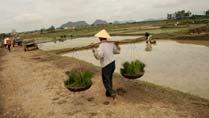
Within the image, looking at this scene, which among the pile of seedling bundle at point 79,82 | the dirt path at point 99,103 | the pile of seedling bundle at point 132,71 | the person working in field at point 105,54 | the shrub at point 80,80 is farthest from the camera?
the pile of seedling bundle at point 132,71

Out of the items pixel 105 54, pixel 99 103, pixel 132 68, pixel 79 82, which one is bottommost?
pixel 99 103

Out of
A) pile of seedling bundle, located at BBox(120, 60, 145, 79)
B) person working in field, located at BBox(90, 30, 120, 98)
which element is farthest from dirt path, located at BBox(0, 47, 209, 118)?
person working in field, located at BBox(90, 30, 120, 98)

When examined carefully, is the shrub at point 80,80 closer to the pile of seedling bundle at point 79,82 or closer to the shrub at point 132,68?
the pile of seedling bundle at point 79,82

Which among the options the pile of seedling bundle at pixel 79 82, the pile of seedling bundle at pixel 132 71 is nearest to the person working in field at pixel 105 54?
the pile of seedling bundle at pixel 79 82

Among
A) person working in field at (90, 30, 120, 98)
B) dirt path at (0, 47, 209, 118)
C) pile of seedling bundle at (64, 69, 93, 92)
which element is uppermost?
person working in field at (90, 30, 120, 98)

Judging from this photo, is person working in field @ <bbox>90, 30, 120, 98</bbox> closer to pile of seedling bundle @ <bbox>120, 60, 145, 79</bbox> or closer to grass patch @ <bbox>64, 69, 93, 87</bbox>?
grass patch @ <bbox>64, 69, 93, 87</bbox>

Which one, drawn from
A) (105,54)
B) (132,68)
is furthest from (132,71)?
(105,54)

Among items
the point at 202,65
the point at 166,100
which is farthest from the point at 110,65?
the point at 202,65

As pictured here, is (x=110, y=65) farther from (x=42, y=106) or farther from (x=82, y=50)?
(x=82, y=50)

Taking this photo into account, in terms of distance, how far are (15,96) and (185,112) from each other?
462cm

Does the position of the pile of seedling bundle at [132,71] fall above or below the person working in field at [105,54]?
below

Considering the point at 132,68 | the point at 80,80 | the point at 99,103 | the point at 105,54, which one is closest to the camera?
the point at 105,54

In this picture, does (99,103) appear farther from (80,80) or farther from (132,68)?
(132,68)

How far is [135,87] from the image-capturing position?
750 cm
